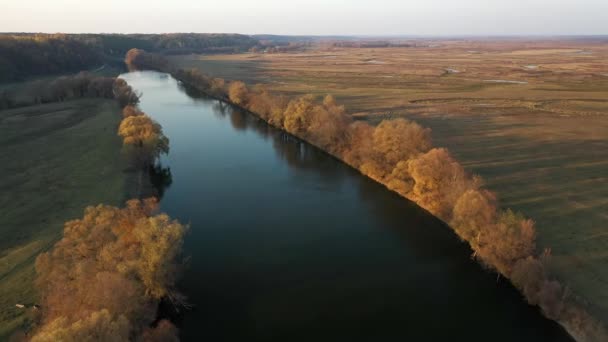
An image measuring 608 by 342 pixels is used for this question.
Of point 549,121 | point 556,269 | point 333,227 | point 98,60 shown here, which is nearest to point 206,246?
point 333,227

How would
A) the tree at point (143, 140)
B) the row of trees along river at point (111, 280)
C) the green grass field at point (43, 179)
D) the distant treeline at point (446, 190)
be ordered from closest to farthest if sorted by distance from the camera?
1. the row of trees along river at point (111, 280)
2. the distant treeline at point (446, 190)
3. the green grass field at point (43, 179)
4. the tree at point (143, 140)

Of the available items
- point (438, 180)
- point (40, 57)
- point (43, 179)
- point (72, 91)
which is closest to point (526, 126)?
point (438, 180)

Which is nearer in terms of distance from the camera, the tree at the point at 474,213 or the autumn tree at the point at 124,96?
the tree at the point at 474,213

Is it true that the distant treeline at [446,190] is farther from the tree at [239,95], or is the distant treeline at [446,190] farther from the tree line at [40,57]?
the tree line at [40,57]

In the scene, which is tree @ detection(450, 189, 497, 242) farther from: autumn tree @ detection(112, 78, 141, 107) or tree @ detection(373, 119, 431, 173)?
autumn tree @ detection(112, 78, 141, 107)

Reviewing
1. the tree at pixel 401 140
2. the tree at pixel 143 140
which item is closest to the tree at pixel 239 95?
the tree at pixel 143 140

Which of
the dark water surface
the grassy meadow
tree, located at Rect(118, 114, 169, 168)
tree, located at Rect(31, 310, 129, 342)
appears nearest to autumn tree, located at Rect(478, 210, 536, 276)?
the dark water surface

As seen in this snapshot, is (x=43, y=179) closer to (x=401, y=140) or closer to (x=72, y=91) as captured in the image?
(x=401, y=140)
